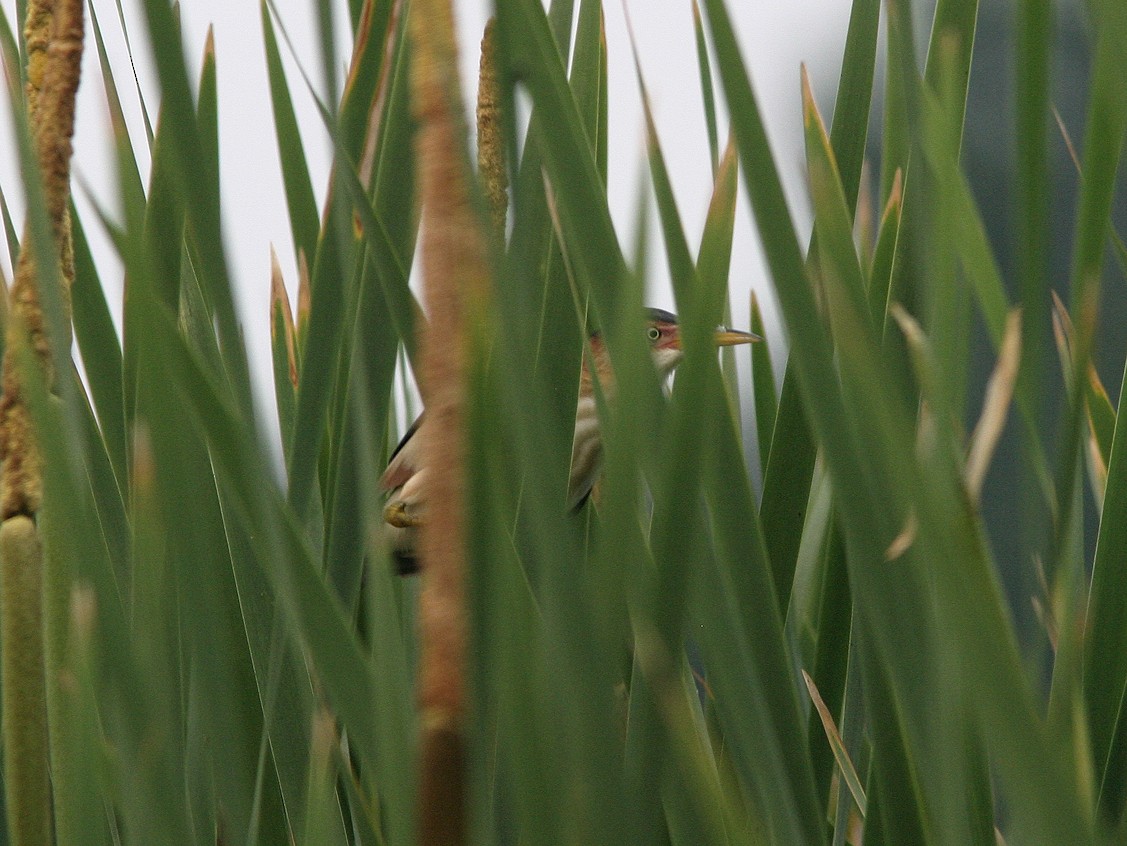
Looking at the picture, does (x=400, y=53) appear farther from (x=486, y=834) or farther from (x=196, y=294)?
(x=486, y=834)

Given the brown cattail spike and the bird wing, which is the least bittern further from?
the brown cattail spike

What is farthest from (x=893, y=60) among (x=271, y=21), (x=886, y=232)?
(x=271, y=21)

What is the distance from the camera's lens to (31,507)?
35 cm

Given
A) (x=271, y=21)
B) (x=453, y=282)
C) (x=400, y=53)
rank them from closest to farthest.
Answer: (x=453, y=282) < (x=400, y=53) < (x=271, y=21)

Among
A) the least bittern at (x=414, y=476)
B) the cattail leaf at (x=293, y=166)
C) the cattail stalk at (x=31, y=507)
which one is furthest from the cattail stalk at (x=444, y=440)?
the least bittern at (x=414, y=476)

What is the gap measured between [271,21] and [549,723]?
1.45 feet

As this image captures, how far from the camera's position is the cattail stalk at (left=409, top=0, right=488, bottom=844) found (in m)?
0.23

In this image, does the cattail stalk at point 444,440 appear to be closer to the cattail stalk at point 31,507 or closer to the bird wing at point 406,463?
the cattail stalk at point 31,507

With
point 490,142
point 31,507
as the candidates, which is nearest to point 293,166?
point 490,142

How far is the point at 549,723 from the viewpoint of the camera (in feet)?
0.98

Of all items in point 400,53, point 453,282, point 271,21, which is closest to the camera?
point 453,282

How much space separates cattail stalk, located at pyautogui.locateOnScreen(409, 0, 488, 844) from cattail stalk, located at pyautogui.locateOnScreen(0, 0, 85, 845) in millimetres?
149

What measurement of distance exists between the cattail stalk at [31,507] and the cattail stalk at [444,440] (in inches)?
5.8

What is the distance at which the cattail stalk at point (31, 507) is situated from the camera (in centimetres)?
34
